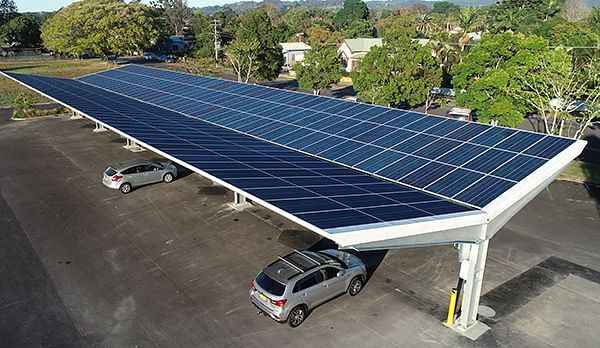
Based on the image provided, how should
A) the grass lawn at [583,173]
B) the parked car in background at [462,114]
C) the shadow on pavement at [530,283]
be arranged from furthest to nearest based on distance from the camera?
the parked car in background at [462,114] < the grass lawn at [583,173] < the shadow on pavement at [530,283]

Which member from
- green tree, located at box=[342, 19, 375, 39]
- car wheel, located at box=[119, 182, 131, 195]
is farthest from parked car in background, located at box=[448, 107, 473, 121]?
green tree, located at box=[342, 19, 375, 39]

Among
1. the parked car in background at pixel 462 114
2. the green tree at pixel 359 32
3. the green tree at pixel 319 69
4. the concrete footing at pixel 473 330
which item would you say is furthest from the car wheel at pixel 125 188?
the green tree at pixel 359 32

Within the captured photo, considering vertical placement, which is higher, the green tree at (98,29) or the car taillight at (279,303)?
the green tree at (98,29)

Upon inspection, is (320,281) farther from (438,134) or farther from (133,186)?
(133,186)

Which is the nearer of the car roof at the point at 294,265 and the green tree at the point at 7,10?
the car roof at the point at 294,265

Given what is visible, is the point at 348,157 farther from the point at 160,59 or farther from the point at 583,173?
the point at 160,59

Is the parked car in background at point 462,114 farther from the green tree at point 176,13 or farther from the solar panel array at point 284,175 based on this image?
the green tree at point 176,13

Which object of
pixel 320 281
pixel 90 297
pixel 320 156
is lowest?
pixel 90 297

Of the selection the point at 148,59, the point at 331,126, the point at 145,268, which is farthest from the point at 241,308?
the point at 148,59

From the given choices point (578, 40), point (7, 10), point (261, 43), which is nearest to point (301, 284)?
point (261, 43)
